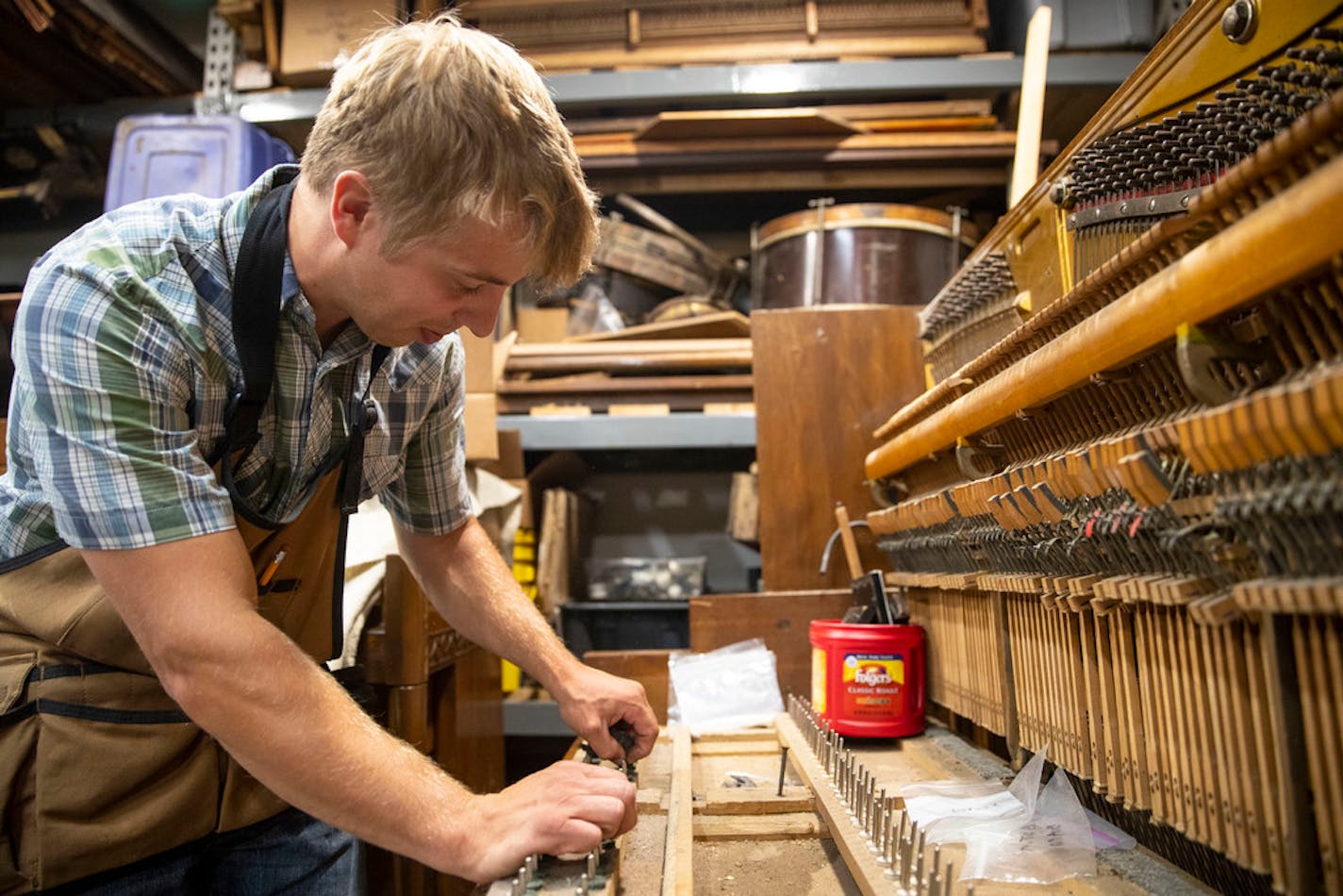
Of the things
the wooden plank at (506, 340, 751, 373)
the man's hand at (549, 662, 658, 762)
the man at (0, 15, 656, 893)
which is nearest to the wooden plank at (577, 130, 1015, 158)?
the wooden plank at (506, 340, 751, 373)

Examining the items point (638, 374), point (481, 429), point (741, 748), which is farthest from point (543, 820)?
point (638, 374)

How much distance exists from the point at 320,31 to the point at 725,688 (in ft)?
9.86

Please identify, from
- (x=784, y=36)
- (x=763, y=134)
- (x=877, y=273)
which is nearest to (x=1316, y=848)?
(x=877, y=273)

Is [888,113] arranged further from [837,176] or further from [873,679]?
[873,679]

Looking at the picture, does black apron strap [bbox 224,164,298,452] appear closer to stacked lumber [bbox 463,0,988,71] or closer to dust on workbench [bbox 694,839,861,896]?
dust on workbench [bbox 694,839,861,896]

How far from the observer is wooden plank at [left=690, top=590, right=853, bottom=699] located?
7.72ft

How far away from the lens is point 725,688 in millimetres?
2207

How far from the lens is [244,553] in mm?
1081

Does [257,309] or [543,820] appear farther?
[257,309]

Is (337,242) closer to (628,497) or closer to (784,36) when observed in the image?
(784,36)

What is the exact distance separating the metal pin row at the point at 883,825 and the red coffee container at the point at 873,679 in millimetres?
228

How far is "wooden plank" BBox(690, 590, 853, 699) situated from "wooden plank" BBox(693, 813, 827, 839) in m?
0.92

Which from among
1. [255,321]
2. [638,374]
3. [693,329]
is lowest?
[255,321]

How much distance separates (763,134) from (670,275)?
0.69 metres
